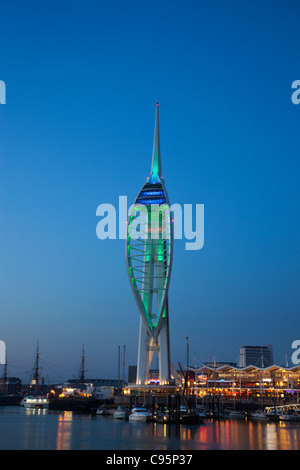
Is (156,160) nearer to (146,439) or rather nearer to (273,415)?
(273,415)

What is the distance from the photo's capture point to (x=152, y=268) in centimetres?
10175

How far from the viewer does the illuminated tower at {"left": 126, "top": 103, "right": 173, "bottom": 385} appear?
98.9 meters

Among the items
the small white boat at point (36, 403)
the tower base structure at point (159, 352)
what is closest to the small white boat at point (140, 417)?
the tower base structure at point (159, 352)

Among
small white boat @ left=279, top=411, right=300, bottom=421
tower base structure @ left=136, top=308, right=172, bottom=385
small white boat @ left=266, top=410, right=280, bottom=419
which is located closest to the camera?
small white boat @ left=279, top=411, right=300, bottom=421

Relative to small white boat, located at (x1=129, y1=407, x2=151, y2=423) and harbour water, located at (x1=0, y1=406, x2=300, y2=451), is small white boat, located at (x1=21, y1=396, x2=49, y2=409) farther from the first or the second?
harbour water, located at (x1=0, y1=406, x2=300, y2=451)

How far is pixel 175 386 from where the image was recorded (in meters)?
98.0

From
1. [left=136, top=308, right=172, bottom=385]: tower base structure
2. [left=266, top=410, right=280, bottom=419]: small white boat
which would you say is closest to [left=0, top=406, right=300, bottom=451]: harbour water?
[left=266, top=410, right=280, bottom=419]: small white boat

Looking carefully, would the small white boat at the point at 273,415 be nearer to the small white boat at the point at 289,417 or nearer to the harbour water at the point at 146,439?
the small white boat at the point at 289,417

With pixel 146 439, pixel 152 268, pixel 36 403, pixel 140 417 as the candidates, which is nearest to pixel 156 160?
pixel 152 268

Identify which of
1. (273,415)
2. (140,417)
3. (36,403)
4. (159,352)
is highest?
(159,352)

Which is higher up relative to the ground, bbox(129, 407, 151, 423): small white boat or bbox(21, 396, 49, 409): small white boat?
bbox(129, 407, 151, 423): small white boat

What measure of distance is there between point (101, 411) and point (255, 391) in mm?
44740
